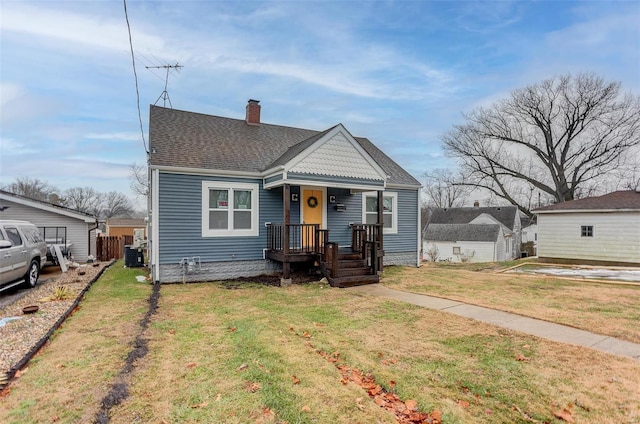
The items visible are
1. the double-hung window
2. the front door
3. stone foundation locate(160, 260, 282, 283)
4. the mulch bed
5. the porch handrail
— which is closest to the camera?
the mulch bed

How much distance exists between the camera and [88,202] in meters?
54.8

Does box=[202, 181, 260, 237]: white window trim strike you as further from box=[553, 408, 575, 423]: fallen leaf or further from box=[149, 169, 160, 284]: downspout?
box=[553, 408, 575, 423]: fallen leaf

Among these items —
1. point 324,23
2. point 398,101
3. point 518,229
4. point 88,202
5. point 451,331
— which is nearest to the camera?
point 451,331

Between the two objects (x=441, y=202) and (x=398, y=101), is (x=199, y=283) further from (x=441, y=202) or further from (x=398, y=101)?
(x=441, y=202)

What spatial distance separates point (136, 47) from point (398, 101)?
13.4 m

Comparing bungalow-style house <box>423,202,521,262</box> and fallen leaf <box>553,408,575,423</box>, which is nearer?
fallen leaf <box>553,408,575,423</box>

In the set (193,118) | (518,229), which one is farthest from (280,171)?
(518,229)

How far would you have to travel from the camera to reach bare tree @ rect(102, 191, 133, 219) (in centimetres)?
5750

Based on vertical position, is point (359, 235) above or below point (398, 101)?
below

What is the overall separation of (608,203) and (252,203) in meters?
16.4

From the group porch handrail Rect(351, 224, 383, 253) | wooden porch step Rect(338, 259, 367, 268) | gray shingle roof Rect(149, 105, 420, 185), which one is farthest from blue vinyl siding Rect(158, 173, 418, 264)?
wooden porch step Rect(338, 259, 367, 268)

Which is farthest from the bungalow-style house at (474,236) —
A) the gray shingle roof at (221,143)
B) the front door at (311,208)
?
the front door at (311,208)

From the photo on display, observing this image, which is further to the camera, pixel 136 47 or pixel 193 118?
pixel 193 118

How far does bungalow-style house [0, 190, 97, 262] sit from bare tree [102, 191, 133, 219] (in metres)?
48.6
